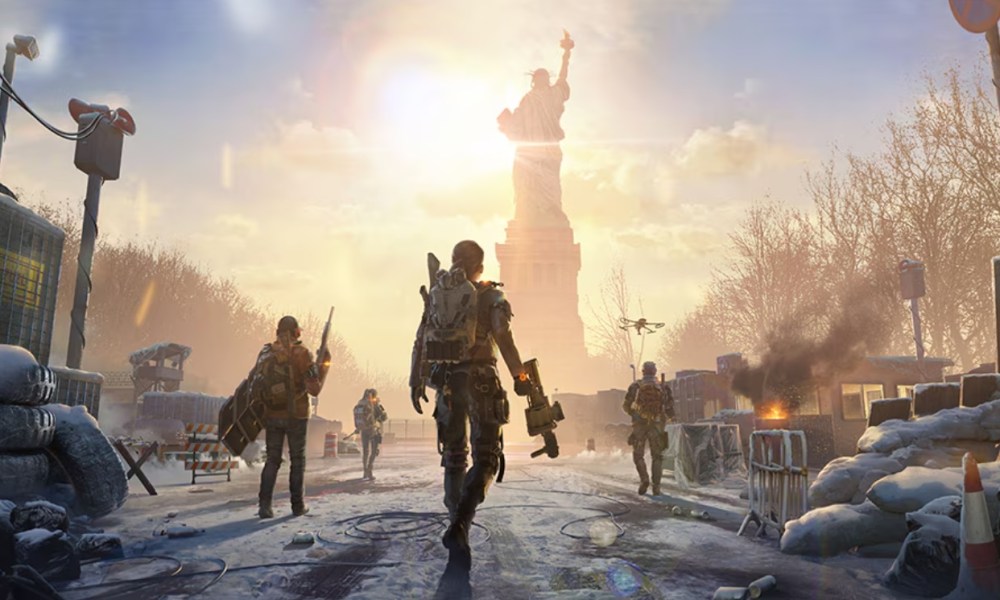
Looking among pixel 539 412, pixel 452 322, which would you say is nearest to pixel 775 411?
pixel 539 412

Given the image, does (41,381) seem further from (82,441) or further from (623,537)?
(623,537)

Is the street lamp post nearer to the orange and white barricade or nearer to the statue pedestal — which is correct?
the orange and white barricade

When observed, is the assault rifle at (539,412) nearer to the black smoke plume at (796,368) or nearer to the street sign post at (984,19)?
the street sign post at (984,19)

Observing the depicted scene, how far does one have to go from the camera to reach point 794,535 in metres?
4.43

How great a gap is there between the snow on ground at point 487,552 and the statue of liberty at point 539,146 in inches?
3490

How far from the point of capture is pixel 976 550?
121 inches

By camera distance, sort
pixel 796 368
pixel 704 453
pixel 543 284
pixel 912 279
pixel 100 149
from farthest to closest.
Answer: pixel 543 284 < pixel 912 279 < pixel 796 368 < pixel 100 149 < pixel 704 453

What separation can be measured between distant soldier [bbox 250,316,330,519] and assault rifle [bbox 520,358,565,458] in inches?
116

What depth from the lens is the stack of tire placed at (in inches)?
213

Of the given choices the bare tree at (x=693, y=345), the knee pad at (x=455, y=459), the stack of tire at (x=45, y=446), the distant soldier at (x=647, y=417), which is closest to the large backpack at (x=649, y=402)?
the distant soldier at (x=647, y=417)

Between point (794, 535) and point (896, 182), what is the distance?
25352 millimetres

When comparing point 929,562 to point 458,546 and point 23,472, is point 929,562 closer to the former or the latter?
point 458,546

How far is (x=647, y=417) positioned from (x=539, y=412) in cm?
545

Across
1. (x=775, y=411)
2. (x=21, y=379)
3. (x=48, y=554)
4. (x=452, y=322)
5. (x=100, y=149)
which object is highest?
(x=100, y=149)
